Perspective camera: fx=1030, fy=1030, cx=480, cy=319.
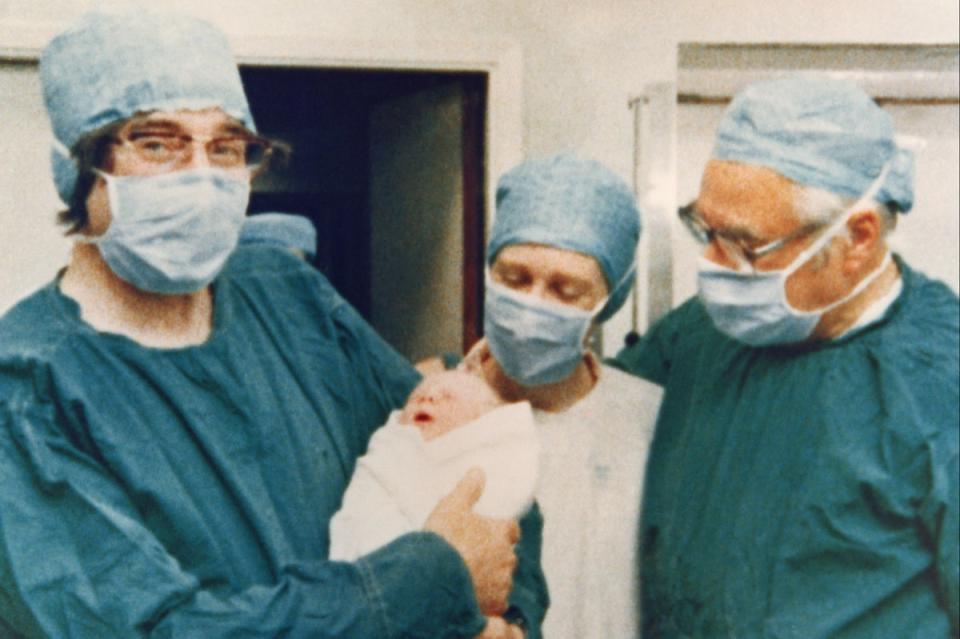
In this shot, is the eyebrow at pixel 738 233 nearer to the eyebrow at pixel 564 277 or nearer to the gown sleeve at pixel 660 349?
the eyebrow at pixel 564 277

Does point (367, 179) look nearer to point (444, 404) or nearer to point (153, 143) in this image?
point (444, 404)

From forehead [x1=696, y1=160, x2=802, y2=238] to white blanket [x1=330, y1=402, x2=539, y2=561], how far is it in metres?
0.35

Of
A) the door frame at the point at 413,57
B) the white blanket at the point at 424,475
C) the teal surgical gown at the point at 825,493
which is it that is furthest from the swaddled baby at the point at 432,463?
the door frame at the point at 413,57

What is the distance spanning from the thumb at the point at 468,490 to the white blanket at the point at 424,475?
6 cm

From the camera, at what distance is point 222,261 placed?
1177 mm

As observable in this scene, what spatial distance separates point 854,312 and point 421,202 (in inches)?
64.5

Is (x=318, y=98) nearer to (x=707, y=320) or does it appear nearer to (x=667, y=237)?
(x=667, y=237)

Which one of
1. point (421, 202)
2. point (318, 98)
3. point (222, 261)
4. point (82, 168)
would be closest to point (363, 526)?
point (222, 261)

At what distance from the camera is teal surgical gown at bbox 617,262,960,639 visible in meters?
1.14

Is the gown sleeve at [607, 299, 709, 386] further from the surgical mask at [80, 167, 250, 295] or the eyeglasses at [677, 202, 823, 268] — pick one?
the surgical mask at [80, 167, 250, 295]

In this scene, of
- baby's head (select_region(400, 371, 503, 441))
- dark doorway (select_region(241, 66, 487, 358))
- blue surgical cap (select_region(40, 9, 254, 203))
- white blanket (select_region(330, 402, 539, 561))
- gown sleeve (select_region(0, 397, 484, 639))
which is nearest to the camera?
gown sleeve (select_region(0, 397, 484, 639))

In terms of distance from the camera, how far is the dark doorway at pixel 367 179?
2340 millimetres

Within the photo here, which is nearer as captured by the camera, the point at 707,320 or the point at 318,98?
the point at 707,320

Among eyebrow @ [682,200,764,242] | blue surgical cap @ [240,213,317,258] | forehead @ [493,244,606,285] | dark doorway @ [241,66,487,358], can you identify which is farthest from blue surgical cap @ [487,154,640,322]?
blue surgical cap @ [240,213,317,258]
